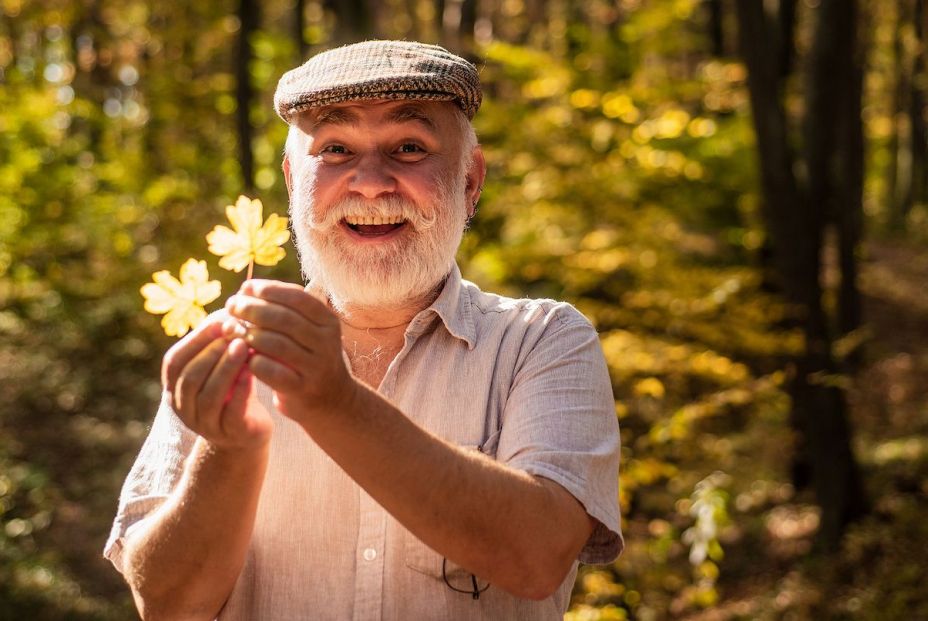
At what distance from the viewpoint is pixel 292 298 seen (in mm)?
1425

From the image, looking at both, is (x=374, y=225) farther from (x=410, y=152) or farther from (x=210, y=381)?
(x=210, y=381)

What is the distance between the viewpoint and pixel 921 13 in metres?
18.6

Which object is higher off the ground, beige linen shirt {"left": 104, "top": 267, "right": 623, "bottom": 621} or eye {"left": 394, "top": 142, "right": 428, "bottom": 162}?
eye {"left": 394, "top": 142, "right": 428, "bottom": 162}

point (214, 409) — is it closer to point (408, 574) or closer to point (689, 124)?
point (408, 574)

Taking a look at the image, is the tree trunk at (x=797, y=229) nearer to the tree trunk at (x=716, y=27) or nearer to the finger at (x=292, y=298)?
the finger at (x=292, y=298)

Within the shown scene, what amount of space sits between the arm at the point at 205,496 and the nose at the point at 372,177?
55 cm

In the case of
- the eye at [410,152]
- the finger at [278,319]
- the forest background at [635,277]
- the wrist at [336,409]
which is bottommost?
the forest background at [635,277]

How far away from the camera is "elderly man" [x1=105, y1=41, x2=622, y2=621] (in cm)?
152

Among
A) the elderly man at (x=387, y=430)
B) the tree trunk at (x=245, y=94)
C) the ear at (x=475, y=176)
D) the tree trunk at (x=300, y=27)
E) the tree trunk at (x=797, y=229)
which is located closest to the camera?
the elderly man at (x=387, y=430)

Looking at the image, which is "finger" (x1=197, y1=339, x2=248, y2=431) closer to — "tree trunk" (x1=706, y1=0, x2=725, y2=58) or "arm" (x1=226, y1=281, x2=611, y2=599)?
"arm" (x1=226, y1=281, x2=611, y2=599)

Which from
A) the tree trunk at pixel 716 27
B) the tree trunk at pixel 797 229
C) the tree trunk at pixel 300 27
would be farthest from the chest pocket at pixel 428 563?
the tree trunk at pixel 716 27

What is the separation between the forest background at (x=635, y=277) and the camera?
6672 millimetres

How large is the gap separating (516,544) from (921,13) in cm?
1993

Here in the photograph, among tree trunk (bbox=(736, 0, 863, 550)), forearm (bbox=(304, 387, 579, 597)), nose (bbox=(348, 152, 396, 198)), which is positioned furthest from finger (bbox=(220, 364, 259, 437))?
tree trunk (bbox=(736, 0, 863, 550))
